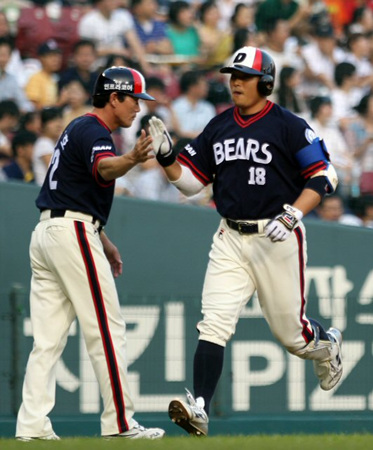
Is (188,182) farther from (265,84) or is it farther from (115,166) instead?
(265,84)

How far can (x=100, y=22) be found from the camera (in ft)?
38.0

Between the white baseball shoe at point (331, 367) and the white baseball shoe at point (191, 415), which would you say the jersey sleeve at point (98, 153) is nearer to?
the white baseball shoe at point (191, 415)

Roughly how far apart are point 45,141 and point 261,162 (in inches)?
151

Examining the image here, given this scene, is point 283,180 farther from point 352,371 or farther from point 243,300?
point 352,371

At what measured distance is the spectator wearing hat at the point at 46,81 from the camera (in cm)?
1057

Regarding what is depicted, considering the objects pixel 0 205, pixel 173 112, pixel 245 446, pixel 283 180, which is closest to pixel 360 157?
pixel 173 112

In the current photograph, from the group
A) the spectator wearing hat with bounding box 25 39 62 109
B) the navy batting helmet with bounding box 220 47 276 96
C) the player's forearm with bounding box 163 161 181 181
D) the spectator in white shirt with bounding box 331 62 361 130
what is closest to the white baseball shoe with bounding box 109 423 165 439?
the player's forearm with bounding box 163 161 181 181

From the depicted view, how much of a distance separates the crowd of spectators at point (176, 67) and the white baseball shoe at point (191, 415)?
4045 mm

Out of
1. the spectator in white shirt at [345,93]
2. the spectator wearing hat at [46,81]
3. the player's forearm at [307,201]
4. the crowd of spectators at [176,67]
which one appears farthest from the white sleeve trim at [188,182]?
the spectator in white shirt at [345,93]

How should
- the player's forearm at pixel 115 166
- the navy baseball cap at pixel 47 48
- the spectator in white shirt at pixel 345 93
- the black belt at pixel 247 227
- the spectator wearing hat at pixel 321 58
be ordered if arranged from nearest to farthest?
the player's forearm at pixel 115 166 < the black belt at pixel 247 227 < the navy baseball cap at pixel 47 48 < the spectator in white shirt at pixel 345 93 < the spectator wearing hat at pixel 321 58

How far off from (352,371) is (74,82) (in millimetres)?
3883

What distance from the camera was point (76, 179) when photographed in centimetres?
645

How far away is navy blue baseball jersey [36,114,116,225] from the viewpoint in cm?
638

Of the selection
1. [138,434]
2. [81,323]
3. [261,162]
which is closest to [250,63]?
[261,162]
